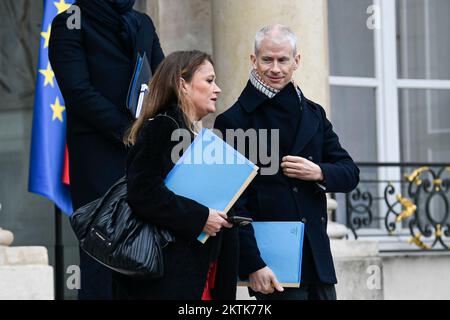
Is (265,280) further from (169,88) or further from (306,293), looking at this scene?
(169,88)

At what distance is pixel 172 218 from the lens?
4.79 m

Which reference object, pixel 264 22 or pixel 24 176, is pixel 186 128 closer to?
pixel 264 22

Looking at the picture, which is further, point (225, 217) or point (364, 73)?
point (364, 73)

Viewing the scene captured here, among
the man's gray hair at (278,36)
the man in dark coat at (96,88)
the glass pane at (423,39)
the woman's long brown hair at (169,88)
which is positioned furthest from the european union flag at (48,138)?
the glass pane at (423,39)

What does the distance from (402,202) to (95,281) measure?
4.47 meters

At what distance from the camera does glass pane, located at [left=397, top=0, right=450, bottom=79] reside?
11156mm

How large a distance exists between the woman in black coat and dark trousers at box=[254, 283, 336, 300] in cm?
44

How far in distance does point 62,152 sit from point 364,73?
4.03 metres

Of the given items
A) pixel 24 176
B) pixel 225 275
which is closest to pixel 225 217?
pixel 225 275

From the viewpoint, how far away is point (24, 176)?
9.37m

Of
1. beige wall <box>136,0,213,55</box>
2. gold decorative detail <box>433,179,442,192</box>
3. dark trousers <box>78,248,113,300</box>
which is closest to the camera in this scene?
dark trousers <box>78,248,113,300</box>

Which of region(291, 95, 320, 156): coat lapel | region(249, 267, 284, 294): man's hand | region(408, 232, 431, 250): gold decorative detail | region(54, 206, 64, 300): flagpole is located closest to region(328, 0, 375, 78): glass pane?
region(408, 232, 431, 250): gold decorative detail

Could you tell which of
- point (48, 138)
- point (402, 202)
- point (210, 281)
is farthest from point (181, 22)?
point (210, 281)

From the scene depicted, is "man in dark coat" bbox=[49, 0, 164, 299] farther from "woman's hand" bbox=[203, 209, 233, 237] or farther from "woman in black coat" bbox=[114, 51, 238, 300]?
"woman's hand" bbox=[203, 209, 233, 237]
